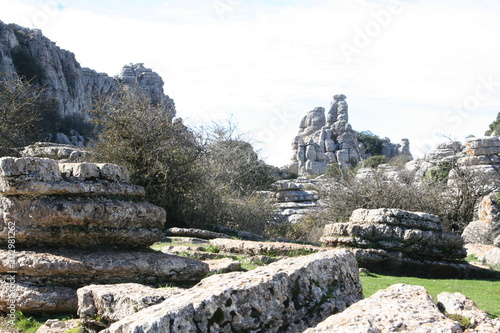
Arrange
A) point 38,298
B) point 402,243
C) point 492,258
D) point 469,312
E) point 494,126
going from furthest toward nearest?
point 494,126 < point 492,258 < point 402,243 < point 38,298 < point 469,312

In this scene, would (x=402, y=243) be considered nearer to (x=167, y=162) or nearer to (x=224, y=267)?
(x=224, y=267)

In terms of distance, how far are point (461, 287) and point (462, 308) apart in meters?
6.72

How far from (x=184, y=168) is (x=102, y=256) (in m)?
10.7

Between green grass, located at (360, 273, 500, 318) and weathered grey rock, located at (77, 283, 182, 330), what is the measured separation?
3.75 metres

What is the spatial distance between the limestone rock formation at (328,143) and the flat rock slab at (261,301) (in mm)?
67891

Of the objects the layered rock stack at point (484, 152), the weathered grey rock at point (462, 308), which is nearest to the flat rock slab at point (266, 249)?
the weathered grey rock at point (462, 308)

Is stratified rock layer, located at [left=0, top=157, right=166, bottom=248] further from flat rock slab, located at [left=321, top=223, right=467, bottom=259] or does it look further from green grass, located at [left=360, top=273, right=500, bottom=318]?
flat rock slab, located at [left=321, top=223, right=467, bottom=259]

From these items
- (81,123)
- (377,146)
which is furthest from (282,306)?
(377,146)

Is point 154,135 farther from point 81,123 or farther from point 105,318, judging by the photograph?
point 81,123

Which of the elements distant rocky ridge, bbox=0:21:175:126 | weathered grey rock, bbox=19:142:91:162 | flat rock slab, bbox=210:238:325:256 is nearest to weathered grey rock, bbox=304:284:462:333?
flat rock slab, bbox=210:238:325:256

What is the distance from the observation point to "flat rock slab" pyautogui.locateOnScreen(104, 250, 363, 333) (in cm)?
397

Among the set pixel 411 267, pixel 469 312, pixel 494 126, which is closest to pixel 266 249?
pixel 411 267

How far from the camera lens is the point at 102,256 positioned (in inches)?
303

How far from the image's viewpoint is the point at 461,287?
10.2 metres
